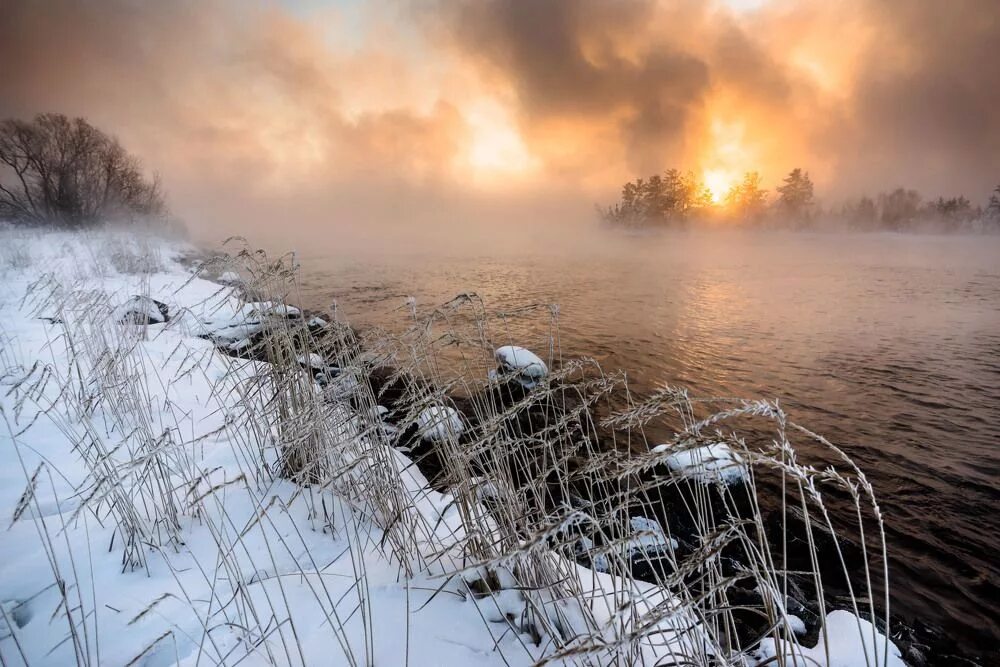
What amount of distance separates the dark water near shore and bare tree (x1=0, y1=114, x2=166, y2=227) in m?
15.9

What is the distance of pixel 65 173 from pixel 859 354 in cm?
3600

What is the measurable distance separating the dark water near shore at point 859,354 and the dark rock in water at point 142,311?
159 inches

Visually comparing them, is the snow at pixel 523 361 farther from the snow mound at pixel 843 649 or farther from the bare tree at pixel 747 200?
the bare tree at pixel 747 200

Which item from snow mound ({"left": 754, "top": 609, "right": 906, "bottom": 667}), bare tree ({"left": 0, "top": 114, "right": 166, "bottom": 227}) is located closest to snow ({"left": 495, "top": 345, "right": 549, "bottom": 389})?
snow mound ({"left": 754, "top": 609, "right": 906, "bottom": 667})

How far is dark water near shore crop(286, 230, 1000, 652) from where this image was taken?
3.67 meters

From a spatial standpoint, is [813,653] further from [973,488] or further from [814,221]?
[814,221]

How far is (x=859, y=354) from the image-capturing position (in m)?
8.62

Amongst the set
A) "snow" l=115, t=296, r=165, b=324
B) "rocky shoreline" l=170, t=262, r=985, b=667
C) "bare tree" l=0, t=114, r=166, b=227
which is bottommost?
"rocky shoreline" l=170, t=262, r=985, b=667

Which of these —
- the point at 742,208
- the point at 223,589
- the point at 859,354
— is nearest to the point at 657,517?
the point at 223,589

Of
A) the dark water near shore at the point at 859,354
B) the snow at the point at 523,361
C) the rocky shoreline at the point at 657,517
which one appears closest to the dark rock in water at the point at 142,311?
the dark water near shore at the point at 859,354

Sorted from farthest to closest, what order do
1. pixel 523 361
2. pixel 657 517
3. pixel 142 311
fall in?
pixel 142 311
pixel 523 361
pixel 657 517

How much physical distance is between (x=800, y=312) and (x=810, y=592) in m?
12.0

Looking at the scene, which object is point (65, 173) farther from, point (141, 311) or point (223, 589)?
point (223, 589)

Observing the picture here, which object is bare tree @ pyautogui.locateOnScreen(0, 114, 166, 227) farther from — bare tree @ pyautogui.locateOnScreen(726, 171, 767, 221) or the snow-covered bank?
bare tree @ pyautogui.locateOnScreen(726, 171, 767, 221)
